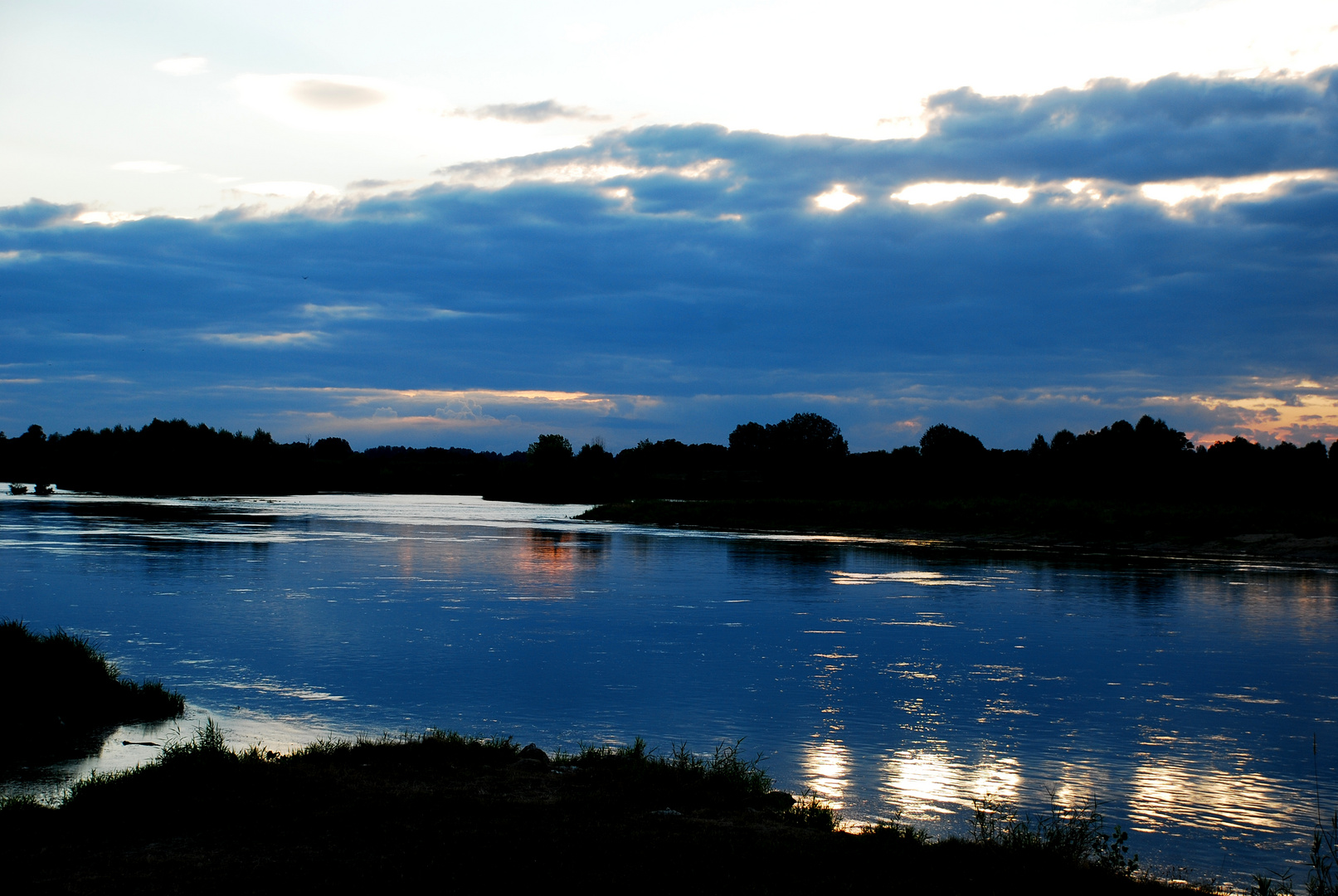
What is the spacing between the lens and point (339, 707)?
648 inches

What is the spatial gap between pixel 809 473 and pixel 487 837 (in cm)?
12031

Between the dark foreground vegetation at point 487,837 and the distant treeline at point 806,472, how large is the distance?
2892 inches

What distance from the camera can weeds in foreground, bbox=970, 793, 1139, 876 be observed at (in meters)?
8.98

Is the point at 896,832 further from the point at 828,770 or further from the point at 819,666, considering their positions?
the point at 819,666

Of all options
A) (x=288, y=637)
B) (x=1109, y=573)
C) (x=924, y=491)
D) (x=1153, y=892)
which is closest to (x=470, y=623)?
(x=288, y=637)

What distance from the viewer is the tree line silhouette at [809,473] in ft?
307

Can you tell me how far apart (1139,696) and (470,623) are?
638 inches

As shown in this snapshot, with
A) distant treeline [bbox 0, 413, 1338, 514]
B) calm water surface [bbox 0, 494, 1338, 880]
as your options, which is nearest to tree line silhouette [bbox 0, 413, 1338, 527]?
distant treeline [bbox 0, 413, 1338, 514]

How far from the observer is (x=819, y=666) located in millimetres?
21562

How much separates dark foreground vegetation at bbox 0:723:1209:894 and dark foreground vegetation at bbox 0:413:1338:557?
5596 centimetres

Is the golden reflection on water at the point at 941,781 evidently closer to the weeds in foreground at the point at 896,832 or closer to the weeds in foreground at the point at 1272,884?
the weeds in foreground at the point at 896,832

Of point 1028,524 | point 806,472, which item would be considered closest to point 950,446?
point 806,472

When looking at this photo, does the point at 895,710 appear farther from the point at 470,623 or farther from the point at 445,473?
the point at 445,473

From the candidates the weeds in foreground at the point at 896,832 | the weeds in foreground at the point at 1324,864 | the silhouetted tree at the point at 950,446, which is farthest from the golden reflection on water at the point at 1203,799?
the silhouetted tree at the point at 950,446
